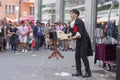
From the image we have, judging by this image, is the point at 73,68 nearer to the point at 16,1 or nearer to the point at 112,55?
the point at 112,55

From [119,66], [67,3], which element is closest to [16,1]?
[67,3]

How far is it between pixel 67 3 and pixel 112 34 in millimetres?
8374

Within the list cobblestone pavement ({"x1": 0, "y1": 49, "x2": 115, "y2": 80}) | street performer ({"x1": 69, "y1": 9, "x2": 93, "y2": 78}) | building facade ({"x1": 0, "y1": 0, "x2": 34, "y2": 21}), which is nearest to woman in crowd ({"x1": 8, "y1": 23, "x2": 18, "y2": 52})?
cobblestone pavement ({"x1": 0, "y1": 49, "x2": 115, "y2": 80})

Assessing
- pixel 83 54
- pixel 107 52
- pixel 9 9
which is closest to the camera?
pixel 83 54

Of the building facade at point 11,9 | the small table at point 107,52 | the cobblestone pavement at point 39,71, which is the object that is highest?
the building facade at point 11,9

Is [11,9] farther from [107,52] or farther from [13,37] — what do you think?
[107,52]

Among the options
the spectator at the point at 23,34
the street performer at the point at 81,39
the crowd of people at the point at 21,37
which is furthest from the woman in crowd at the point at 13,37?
the street performer at the point at 81,39

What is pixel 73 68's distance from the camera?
14.3 meters

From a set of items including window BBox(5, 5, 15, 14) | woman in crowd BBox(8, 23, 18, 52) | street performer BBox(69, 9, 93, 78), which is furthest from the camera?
window BBox(5, 5, 15, 14)

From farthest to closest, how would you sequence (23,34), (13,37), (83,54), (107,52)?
(23,34)
(13,37)
(107,52)
(83,54)

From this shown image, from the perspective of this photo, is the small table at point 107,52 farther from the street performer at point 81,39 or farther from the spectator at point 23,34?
the spectator at point 23,34

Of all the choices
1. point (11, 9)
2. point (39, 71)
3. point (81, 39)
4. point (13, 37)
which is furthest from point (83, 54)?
point (11, 9)

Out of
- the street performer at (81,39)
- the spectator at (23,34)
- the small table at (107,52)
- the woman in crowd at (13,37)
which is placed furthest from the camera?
the spectator at (23,34)

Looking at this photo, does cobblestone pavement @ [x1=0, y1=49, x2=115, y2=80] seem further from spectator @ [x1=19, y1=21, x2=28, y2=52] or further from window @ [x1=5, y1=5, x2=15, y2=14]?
window @ [x1=5, y1=5, x2=15, y2=14]
